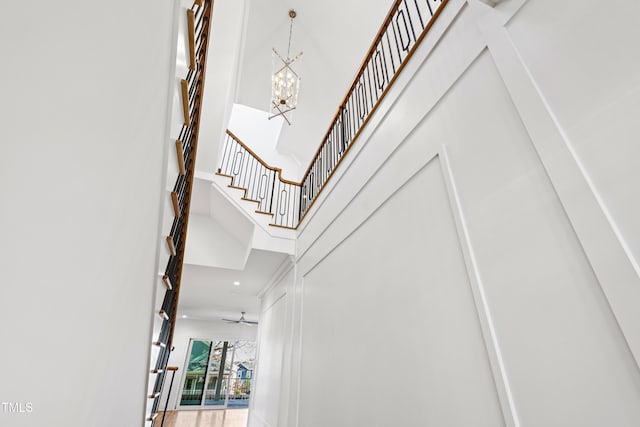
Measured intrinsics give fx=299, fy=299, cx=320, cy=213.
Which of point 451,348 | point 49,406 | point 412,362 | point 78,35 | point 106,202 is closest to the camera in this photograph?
point 78,35

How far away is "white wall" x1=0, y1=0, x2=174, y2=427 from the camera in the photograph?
51cm

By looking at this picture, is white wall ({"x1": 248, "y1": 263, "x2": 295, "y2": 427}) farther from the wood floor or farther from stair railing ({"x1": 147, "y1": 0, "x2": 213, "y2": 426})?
the wood floor

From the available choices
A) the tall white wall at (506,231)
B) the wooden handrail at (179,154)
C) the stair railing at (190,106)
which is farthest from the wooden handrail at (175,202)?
the tall white wall at (506,231)

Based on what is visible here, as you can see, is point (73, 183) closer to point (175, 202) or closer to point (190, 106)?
point (175, 202)

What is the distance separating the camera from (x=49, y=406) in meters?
0.75

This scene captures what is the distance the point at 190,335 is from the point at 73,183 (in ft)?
34.4

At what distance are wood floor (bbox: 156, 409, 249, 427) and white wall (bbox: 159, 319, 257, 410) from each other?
665 millimetres

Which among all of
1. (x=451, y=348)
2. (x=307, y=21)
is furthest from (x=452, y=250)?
(x=307, y=21)

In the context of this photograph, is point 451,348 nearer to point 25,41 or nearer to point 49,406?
point 49,406

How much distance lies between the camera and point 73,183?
26.9 inches

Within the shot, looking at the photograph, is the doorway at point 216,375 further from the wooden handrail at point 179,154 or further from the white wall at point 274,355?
the wooden handrail at point 179,154

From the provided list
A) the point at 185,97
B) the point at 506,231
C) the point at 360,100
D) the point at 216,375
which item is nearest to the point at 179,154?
the point at 185,97

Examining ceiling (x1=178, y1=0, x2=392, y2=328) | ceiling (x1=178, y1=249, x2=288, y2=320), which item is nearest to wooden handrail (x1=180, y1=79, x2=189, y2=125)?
ceiling (x1=178, y1=0, x2=392, y2=328)

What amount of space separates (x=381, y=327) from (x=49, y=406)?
1.64m
